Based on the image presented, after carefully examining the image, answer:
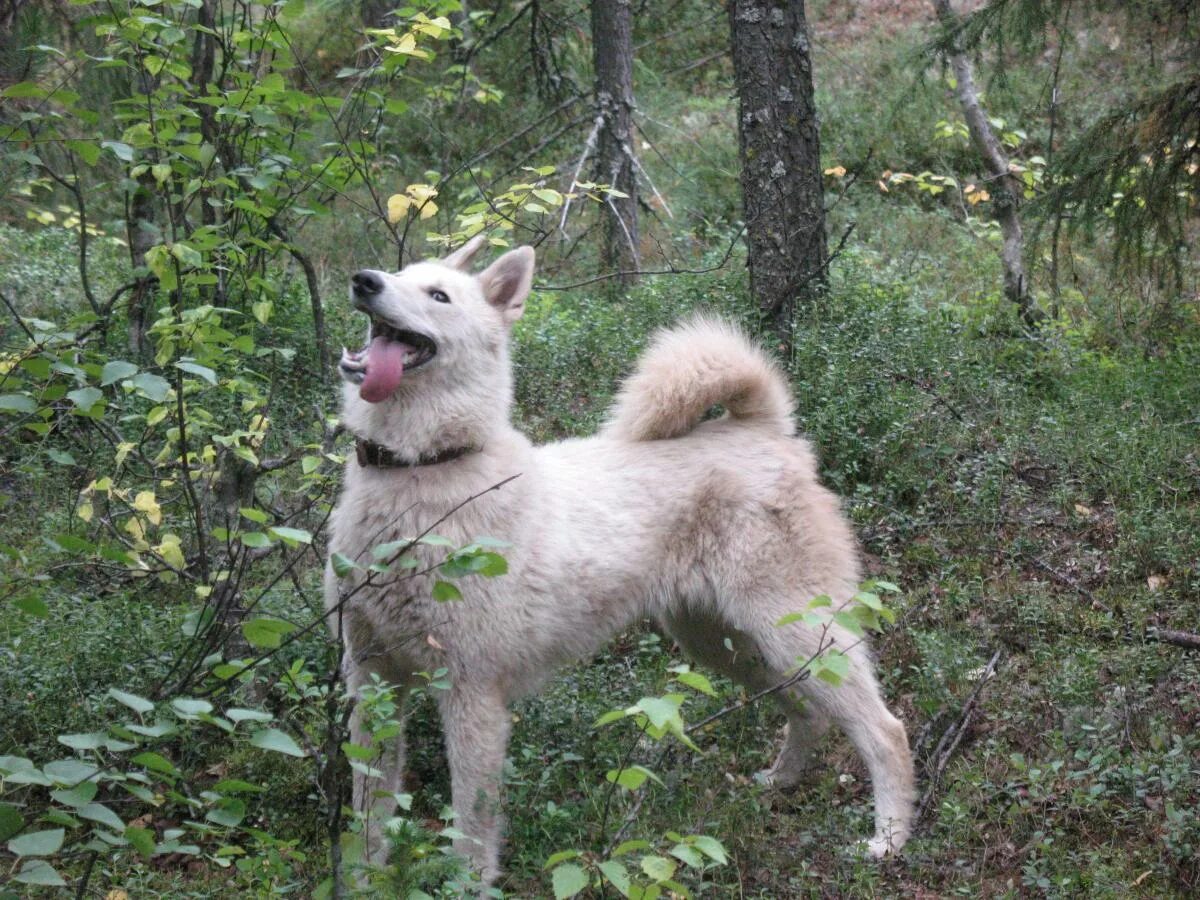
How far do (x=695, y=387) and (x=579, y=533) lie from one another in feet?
2.68

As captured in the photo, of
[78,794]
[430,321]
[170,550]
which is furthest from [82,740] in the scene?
[430,321]

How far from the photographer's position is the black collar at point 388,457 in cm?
426

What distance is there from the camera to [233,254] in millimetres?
4766

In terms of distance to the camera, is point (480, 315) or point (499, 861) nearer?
point (499, 861)

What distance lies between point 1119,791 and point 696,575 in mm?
1744

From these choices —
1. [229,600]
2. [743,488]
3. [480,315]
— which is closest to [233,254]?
[480,315]

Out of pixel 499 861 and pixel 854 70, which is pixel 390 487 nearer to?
pixel 499 861

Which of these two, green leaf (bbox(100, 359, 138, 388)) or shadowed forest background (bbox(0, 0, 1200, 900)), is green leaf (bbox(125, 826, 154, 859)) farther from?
green leaf (bbox(100, 359, 138, 388))

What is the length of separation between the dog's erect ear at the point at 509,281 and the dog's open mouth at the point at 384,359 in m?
0.44

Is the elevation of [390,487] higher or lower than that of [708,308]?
higher

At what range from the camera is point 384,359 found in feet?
13.7

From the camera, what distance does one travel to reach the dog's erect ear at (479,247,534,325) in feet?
15.0

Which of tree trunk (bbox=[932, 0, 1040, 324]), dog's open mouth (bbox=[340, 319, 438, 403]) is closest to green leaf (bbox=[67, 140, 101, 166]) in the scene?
dog's open mouth (bbox=[340, 319, 438, 403])

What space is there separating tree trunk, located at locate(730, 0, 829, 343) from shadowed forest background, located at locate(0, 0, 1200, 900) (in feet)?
0.07
